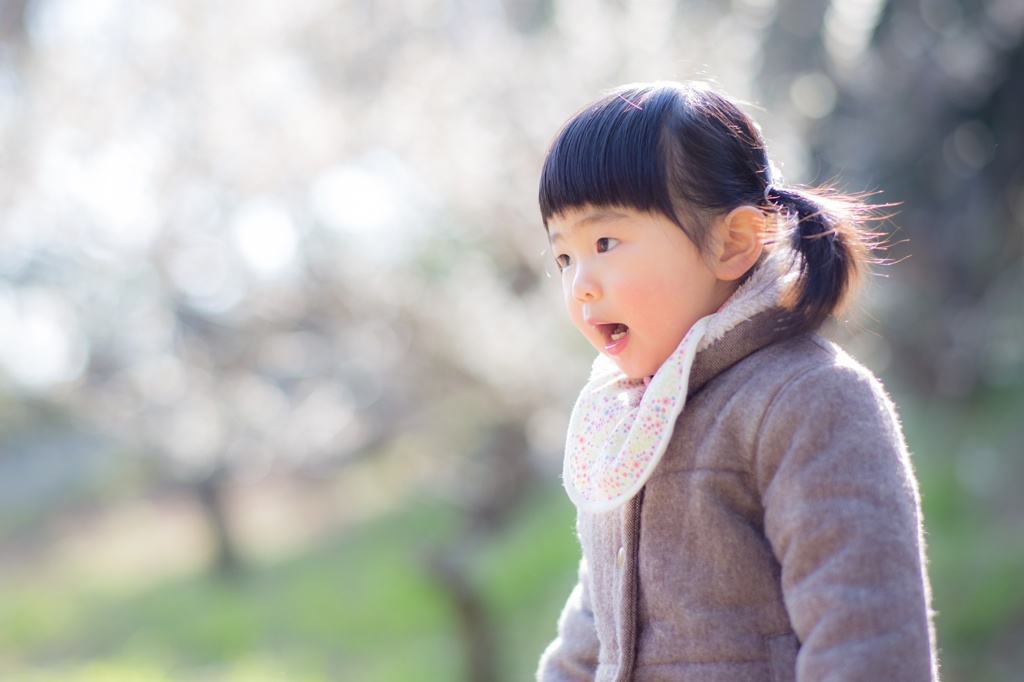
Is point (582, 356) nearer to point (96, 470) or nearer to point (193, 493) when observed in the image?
point (193, 493)

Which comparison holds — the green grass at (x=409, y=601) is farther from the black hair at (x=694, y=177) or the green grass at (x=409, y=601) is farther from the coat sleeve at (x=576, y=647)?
the black hair at (x=694, y=177)

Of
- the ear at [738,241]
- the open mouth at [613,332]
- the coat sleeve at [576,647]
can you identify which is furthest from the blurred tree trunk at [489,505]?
the ear at [738,241]

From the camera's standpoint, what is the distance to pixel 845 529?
1031 millimetres

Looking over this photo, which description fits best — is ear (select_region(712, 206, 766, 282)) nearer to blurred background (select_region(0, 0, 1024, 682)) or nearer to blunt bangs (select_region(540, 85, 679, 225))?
blunt bangs (select_region(540, 85, 679, 225))

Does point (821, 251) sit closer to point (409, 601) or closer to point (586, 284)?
point (586, 284)

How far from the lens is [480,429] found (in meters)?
7.45

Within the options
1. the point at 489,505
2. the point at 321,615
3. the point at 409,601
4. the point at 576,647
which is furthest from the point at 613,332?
the point at 321,615

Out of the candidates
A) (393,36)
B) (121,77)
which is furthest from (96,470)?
(393,36)

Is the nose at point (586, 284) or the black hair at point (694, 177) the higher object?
the black hair at point (694, 177)

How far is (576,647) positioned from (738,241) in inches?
26.1

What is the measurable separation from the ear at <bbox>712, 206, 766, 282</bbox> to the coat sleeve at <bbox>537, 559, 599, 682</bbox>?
0.51m

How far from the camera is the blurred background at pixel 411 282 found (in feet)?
16.8

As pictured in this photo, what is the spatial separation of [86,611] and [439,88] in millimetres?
7863

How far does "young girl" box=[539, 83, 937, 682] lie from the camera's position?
1.04 meters
